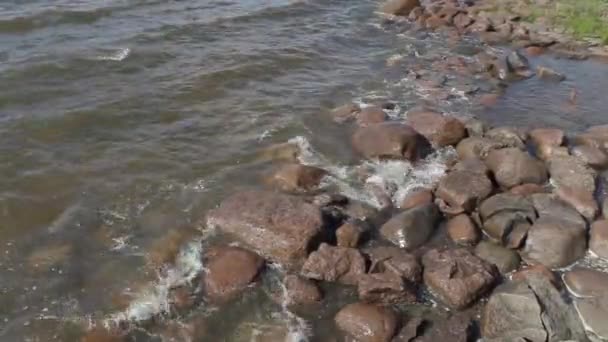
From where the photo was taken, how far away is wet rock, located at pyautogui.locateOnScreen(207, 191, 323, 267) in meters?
8.36

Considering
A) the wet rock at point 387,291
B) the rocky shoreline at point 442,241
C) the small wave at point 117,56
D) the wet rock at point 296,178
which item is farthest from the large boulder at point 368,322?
the small wave at point 117,56

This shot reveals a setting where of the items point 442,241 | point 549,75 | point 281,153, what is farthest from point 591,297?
point 549,75

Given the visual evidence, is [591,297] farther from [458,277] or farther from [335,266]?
[335,266]

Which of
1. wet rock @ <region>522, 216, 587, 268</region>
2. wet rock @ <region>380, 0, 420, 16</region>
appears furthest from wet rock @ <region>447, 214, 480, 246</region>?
wet rock @ <region>380, 0, 420, 16</region>

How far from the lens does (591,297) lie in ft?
24.9

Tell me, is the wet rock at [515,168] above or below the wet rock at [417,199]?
above

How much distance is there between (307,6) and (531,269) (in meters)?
13.9

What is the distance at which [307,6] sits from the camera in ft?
64.8

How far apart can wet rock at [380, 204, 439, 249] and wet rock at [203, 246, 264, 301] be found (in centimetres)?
202

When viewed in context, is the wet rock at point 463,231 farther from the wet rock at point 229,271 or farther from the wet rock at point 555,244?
the wet rock at point 229,271

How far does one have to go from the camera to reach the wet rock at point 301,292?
7.67 meters

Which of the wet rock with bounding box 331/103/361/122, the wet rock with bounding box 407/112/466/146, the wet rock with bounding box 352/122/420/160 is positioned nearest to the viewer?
the wet rock with bounding box 352/122/420/160

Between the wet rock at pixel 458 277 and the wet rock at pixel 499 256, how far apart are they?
203mm

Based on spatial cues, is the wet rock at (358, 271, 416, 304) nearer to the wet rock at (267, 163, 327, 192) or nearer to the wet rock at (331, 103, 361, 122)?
the wet rock at (267, 163, 327, 192)
